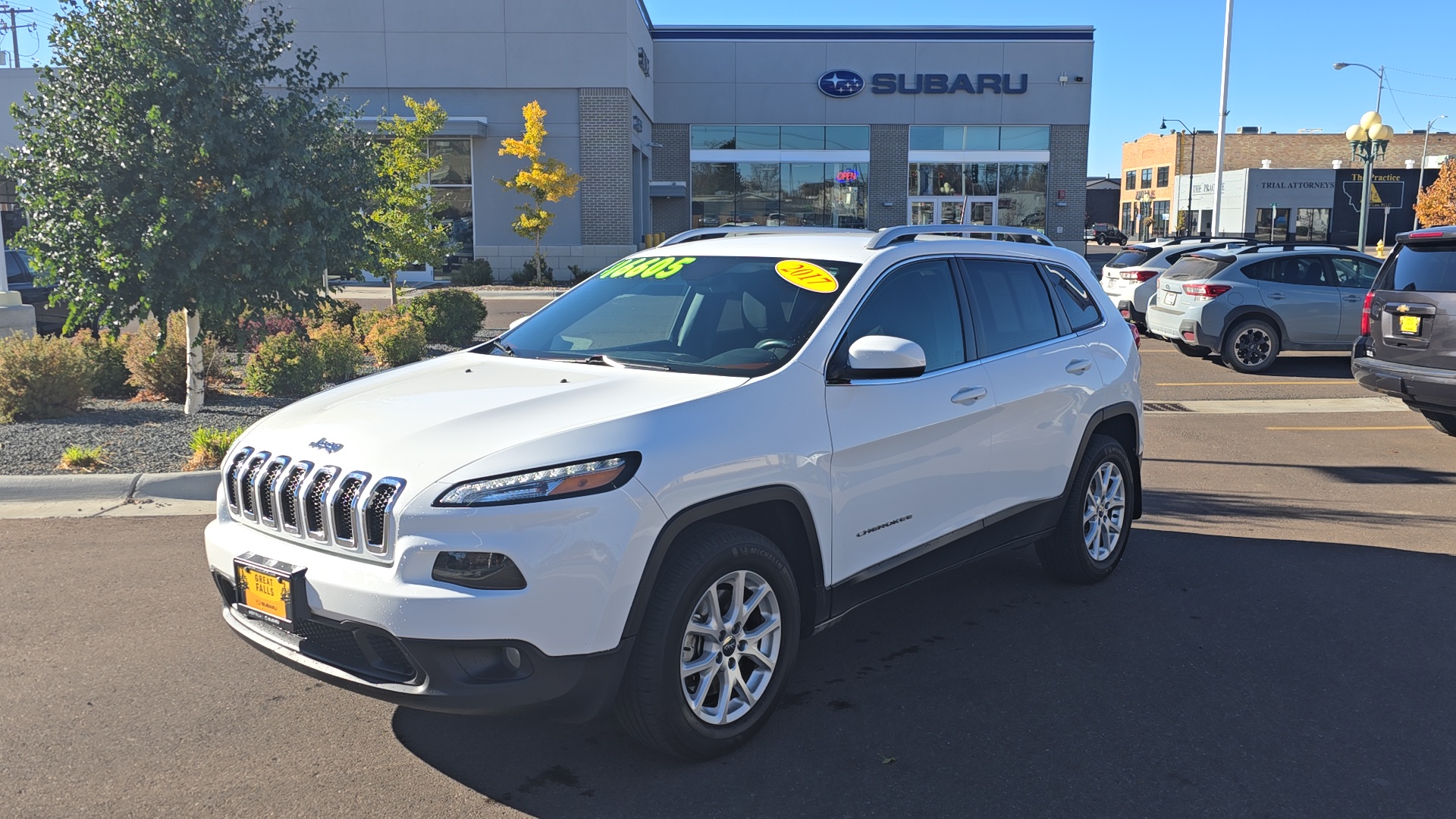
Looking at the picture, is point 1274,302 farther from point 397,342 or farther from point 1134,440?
point 397,342

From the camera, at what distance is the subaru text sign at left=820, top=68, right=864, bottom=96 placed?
41.5 meters

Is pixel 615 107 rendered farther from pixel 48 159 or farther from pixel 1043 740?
pixel 1043 740

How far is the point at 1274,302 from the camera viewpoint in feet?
48.6

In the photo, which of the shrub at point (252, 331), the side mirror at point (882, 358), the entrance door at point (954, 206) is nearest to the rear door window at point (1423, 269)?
the side mirror at point (882, 358)

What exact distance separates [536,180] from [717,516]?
27.8 metres

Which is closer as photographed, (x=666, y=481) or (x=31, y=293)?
(x=666, y=481)

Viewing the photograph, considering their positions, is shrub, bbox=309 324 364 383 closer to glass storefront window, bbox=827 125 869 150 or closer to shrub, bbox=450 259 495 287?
shrub, bbox=450 259 495 287

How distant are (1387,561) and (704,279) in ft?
14.1

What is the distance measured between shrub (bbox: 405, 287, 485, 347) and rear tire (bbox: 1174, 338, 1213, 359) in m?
10.0

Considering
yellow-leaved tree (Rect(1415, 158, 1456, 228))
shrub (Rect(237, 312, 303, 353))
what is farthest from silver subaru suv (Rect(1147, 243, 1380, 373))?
yellow-leaved tree (Rect(1415, 158, 1456, 228))

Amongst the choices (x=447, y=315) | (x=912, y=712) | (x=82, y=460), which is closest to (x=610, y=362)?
(x=912, y=712)

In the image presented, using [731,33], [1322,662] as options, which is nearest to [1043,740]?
[1322,662]

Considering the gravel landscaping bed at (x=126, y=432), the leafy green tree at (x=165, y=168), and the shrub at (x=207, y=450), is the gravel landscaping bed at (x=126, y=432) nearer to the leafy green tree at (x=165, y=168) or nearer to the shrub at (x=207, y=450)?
the shrub at (x=207, y=450)

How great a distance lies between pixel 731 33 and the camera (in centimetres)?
4191
